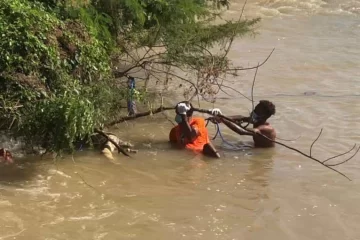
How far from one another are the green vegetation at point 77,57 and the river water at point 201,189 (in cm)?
46

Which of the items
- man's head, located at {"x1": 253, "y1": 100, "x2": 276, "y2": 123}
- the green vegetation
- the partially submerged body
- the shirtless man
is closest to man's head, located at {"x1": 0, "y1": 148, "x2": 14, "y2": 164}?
A: the green vegetation

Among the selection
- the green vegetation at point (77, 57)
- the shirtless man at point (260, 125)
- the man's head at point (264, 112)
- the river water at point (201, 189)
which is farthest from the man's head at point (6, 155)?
the man's head at point (264, 112)

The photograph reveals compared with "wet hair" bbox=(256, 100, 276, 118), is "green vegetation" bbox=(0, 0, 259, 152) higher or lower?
higher

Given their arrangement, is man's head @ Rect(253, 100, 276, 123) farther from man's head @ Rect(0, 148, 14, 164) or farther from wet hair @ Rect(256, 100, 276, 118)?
man's head @ Rect(0, 148, 14, 164)

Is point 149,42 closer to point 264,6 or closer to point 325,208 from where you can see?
point 325,208

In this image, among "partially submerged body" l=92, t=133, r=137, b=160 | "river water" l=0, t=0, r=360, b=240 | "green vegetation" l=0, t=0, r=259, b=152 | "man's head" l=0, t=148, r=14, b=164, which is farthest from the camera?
"partially submerged body" l=92, t=133, r=137, b=160

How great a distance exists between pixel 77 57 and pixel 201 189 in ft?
5.78

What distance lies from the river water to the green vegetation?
46 centimetres

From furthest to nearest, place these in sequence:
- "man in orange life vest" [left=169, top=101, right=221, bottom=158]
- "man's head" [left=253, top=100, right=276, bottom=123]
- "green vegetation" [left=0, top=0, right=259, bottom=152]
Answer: "man's head" [left=253, top=100, right=276, bottom=123], "man in orange life vest" [left=169, top=101, right=221, bottom=158], "green vegetation" [left=0, top=0, right=259, bottom=152]

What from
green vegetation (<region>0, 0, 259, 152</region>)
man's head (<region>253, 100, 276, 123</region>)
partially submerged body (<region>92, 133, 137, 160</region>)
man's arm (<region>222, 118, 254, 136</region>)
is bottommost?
partially submerged body (<region>92, 133, 137, 160</region>)

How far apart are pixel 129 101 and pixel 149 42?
34.0 inches

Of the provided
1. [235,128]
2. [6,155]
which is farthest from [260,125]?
[6,155]

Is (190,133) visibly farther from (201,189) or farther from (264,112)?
(201,189)

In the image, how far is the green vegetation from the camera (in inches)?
252
